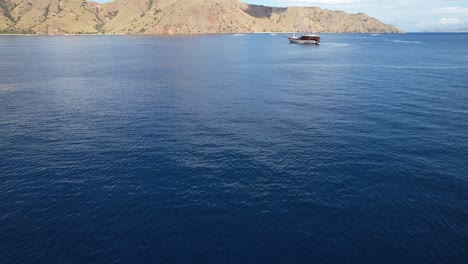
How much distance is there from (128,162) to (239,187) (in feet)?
85.4

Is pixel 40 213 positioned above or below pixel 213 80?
below

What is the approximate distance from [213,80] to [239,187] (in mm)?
105279

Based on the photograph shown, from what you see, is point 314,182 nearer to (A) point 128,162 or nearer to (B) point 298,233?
(B) point 298,233

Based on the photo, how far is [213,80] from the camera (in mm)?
161000

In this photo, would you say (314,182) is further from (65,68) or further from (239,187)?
(65,68)

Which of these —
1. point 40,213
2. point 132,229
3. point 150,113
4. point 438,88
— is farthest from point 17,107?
point 438,88

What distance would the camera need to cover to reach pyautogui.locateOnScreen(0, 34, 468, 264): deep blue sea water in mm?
47031

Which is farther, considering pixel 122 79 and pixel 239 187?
pixel 122 79

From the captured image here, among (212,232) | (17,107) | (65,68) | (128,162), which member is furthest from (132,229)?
(65,68)

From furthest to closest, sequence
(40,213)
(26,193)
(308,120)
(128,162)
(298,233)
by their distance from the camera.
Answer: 1. (308,120)
2. (128,162)
3. (26,193)
4. (40,213)
5. (298,233)

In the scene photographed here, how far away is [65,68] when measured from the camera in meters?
198

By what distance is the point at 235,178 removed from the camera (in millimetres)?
65500

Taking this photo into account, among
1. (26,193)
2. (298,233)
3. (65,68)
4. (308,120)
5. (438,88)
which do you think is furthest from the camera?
(65,68)

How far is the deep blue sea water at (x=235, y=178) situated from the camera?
47.0 metres
